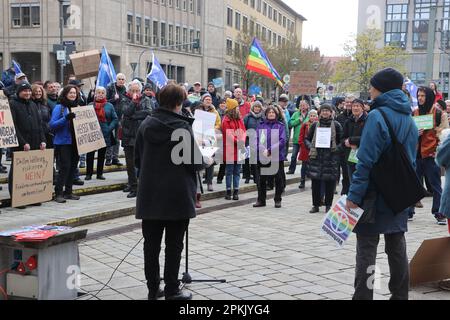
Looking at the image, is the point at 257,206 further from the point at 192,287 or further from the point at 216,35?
the point at 216,35

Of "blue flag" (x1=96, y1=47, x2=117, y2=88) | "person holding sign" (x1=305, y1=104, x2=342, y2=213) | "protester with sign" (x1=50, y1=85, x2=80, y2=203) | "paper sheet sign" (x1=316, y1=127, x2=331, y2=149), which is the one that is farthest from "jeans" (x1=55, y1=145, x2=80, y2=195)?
"paper sheet sign" (x1=316, y1=127, x2=331, y2=149)

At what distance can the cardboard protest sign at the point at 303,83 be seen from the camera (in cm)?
1850

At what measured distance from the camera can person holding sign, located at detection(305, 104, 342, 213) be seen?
1037 centimetres

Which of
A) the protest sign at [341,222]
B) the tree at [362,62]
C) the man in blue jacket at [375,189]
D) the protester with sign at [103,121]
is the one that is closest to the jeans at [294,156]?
the protester with sign at [103,121]

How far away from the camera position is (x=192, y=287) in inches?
224

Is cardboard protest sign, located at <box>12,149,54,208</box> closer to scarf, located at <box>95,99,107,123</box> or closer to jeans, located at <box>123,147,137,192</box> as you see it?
jeans, located at <box>123,147,137,192</box>

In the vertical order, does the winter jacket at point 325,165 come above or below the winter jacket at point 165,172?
below

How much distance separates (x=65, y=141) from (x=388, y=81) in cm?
682

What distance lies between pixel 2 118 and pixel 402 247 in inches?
267

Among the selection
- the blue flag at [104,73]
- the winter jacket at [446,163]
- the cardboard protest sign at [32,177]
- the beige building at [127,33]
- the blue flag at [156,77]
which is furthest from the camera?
the beige building at [127,33]

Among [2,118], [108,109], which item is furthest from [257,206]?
[2,118]

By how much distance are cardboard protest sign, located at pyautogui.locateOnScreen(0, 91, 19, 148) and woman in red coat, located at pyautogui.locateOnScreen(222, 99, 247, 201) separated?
4.07 metres

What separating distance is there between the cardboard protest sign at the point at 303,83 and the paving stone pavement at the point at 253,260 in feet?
30.4

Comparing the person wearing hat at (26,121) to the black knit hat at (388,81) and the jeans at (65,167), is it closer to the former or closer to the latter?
the jeans at (65,167)
